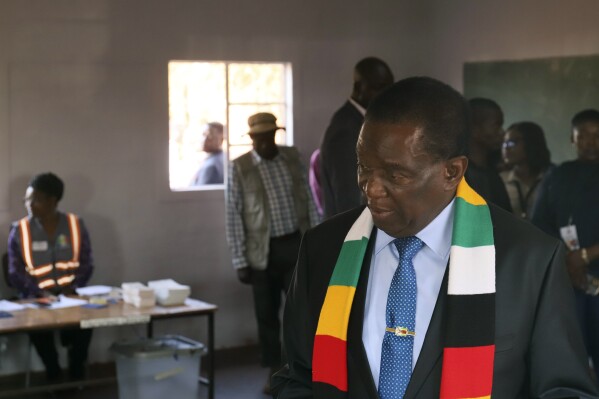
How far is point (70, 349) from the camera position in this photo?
271 inches

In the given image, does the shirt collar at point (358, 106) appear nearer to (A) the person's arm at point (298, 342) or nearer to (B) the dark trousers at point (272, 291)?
(B) the dark trousers at point (272, 291)

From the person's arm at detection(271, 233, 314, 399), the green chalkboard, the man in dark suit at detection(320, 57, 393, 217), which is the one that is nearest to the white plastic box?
the man in dark suit at detection(320, 57, 393, 217)

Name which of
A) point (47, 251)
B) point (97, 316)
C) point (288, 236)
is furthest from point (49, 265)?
point (288, 236)

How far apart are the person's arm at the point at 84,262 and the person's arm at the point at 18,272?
0.98ft

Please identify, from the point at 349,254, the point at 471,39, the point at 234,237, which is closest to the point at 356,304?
the point at 349,254

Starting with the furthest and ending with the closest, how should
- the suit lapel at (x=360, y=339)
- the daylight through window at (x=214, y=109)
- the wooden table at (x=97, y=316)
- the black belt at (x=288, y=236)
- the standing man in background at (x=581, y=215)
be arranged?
the daylight through window at (x=214, y=109)
the black belt at (x=288, y=236)
the standing man in background at (x=581, y=215)
the wooden table at (x=97, y=316)
the suit lapel at (x=360, y=339)

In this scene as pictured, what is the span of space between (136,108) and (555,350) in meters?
5.89

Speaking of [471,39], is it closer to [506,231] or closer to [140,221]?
[140,221]

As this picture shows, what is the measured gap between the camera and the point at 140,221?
294 inches

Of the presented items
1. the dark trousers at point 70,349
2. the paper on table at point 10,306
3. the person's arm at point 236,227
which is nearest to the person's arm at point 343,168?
the person's arm at point 236,227

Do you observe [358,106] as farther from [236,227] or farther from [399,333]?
[399,333]

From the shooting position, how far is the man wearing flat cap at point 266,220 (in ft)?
22.0

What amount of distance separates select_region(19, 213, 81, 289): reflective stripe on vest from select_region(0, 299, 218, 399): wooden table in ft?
2.56

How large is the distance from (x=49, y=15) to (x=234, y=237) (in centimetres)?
215
